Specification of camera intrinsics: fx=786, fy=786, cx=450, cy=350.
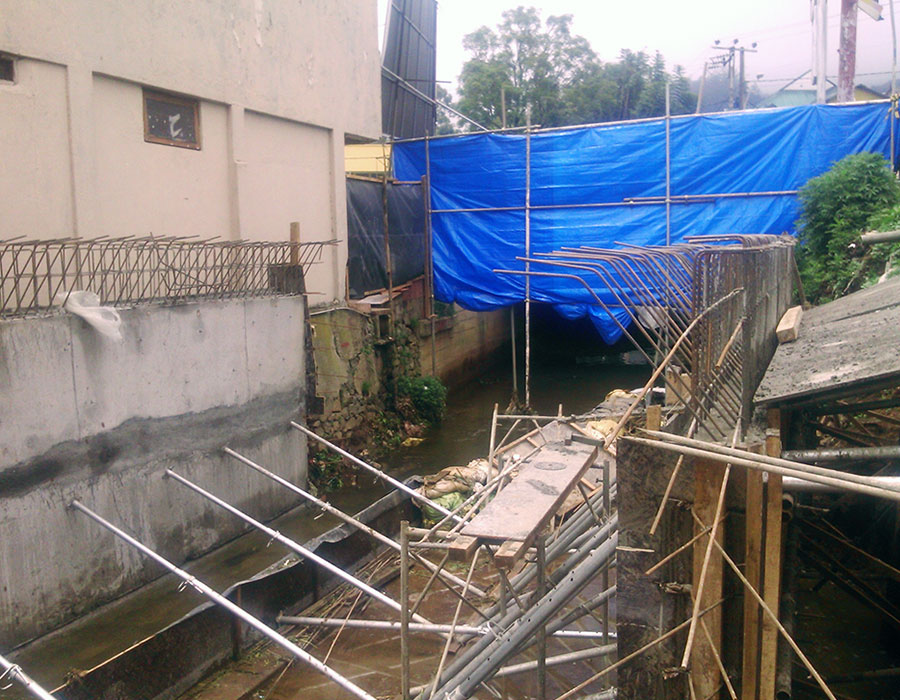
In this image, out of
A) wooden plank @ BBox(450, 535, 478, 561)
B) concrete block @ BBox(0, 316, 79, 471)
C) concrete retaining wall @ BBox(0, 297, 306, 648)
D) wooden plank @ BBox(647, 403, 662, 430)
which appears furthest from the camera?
concrete retaining wall @ BBox(0, 297, 306, 648)

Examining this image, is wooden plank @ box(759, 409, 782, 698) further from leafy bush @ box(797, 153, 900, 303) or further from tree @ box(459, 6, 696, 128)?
tree @ box(459, 6, 696, 128)

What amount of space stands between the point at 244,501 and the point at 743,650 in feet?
21.5

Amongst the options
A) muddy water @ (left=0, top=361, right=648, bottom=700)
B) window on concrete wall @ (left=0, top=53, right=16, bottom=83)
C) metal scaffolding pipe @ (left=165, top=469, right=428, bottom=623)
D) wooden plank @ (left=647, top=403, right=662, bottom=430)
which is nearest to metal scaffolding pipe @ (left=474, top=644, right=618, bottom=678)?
metal scaffolding pipe @ (left=165, top=469, right=428, bottom=623)

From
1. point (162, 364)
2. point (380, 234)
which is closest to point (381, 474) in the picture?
point (162, 364)

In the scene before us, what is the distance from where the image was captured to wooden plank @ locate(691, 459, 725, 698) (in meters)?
3.19

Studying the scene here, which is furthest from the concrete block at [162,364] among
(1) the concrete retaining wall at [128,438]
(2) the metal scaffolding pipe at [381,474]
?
(2) the metal scaffolding pipe at [381,474]

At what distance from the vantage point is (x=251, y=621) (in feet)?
18.5

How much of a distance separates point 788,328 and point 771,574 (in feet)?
15.9

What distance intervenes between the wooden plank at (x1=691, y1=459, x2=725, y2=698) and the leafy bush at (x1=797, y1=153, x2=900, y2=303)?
8.92 m

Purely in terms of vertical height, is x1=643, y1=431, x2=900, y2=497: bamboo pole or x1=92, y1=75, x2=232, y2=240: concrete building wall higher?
x1=92, y1=75, x2=232, y2=240: concrete building wall

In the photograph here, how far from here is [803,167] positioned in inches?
504

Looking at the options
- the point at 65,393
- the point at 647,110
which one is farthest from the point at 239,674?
the point at 647,110

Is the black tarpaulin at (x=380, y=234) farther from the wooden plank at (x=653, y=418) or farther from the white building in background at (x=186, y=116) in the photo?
the wooden plank at (x=653, y=418)

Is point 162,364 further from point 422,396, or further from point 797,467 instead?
point 422,396
